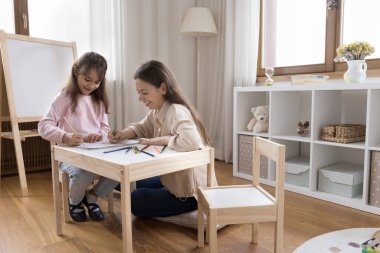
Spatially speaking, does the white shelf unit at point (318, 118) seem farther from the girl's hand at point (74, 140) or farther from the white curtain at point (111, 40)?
the girl's hand at point (74, 140)

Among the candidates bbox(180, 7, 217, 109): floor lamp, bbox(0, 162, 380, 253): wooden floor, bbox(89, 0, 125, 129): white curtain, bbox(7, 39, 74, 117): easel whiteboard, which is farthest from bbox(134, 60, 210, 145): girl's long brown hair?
bbox(180, 7, 217, 109): floor lamp

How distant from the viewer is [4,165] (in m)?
2.72

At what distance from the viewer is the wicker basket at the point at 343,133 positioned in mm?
2016

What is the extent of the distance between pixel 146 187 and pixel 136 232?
0.29 m

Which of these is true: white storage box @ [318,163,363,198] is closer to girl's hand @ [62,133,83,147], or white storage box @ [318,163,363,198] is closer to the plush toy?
the plush toy

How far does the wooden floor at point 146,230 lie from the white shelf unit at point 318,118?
8.3 inches

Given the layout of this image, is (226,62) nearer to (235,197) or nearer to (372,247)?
(235,197)

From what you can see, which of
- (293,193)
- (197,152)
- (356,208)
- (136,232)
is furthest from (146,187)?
(356,208)

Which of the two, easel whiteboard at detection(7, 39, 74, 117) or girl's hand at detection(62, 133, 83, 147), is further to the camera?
easel whiteboard at detection(7, 39, 74, 117)

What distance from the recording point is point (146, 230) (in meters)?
1.62

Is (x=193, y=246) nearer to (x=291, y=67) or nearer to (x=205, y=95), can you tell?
(x=291, y=67)

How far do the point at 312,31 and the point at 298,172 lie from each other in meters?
1.15

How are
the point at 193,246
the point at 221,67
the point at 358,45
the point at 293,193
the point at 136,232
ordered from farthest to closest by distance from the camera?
the point at 221,67 < the point at 293,193 < the point at 358,45 < the point at 136,232 < the point at 193,246

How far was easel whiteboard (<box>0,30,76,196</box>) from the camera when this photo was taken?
2.28 metres
